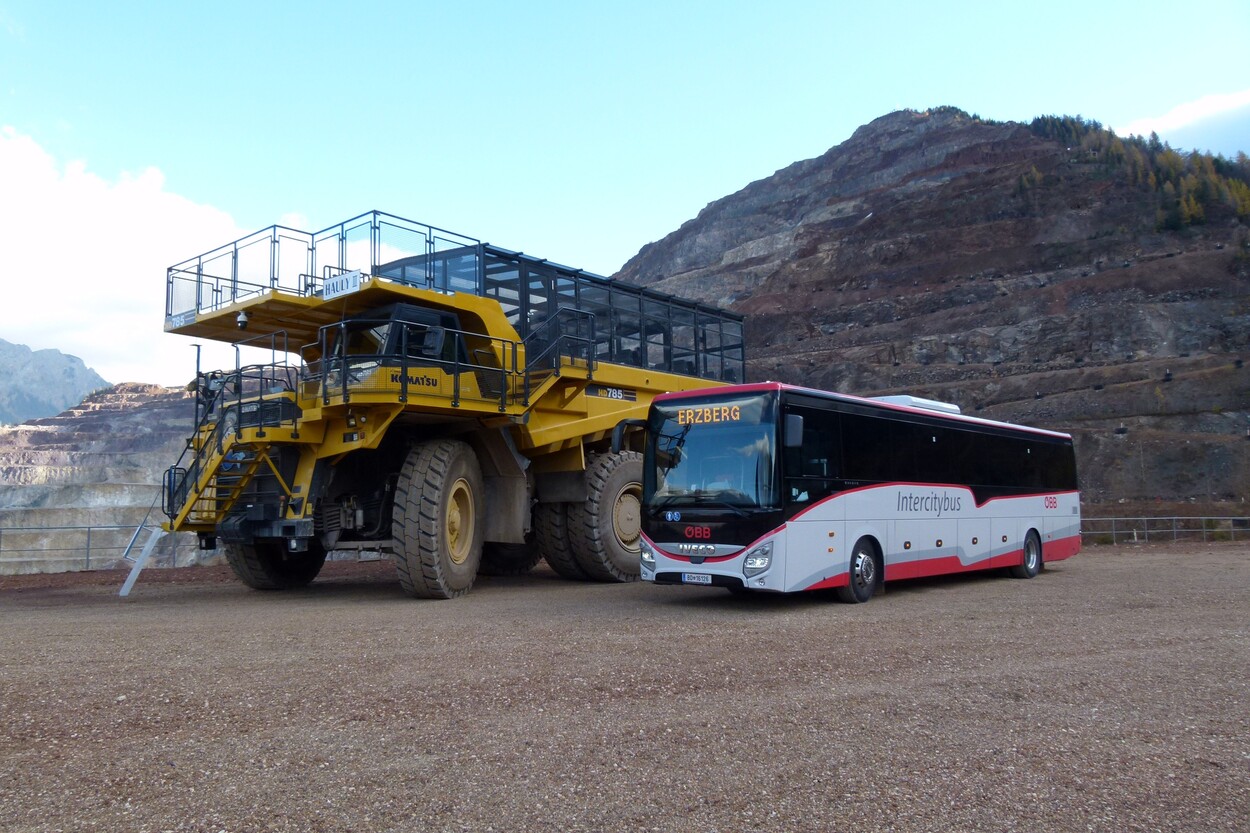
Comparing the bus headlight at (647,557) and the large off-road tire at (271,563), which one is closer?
the bus headlight at (647,557)

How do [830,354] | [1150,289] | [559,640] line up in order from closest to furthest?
[559,640], [1150,289], [830,354]

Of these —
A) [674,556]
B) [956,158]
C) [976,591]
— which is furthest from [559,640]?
[956,158]

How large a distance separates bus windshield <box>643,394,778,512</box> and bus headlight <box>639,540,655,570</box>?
0.56 meters

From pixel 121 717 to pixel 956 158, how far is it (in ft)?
345

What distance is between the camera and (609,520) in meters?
15.9

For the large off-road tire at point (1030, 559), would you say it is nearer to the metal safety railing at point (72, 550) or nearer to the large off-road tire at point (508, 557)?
the large off-road tire at point (508, 557)

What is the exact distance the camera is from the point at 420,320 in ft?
45.1

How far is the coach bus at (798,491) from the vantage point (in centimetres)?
1200

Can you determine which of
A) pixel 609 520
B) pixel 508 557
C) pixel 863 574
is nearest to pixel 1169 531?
pixel 863 574

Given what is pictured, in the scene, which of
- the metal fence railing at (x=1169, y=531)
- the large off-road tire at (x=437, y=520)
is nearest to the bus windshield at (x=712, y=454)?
the large off-road tire at (x=437, y=520)

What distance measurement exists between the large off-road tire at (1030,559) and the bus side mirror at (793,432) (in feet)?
25.7

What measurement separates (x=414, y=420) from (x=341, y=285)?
2255 mm

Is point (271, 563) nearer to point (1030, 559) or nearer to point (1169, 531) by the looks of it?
point (1030, 559)

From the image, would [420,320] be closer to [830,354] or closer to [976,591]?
[976,591]
